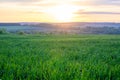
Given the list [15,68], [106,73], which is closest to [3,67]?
[15,68]

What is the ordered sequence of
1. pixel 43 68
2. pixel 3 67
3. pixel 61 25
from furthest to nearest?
pixel 61 25 → pixel 3 67 → pixel 43 68

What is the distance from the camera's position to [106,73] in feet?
28.0

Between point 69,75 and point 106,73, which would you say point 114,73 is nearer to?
point 106,73

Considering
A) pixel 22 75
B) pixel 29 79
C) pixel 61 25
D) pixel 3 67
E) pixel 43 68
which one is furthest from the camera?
pixel 61 25

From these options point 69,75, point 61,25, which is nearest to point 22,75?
point 69,75

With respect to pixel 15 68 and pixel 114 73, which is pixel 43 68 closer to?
pixel 15 68

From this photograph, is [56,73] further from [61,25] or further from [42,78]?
[61,25]

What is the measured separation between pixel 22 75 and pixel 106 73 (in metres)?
2.63

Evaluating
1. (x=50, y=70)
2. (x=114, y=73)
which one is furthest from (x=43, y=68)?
(x=114, y=73)

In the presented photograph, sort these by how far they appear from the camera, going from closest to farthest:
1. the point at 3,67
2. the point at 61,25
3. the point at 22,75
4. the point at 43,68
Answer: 1. the point at 22,75
2. the point at 43,68
3. the point at 3,67
4. the point at 61,25

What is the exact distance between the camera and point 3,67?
9422 mm

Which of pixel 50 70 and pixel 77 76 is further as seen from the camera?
pixel 50 70

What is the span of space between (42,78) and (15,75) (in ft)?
2.99

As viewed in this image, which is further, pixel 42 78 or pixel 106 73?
pixel 106 73
